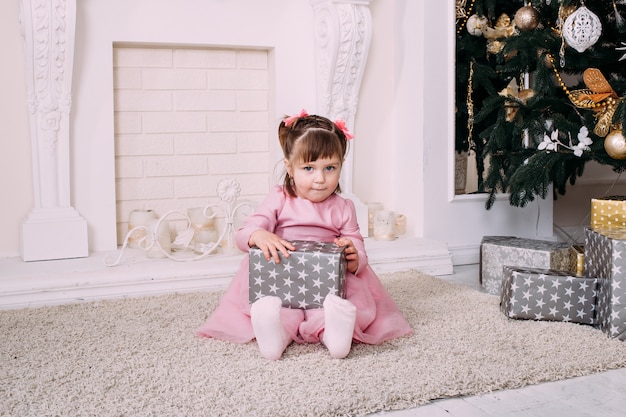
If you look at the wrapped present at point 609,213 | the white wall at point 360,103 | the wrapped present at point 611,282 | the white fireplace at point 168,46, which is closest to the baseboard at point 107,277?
the white fireplace at point 168,46

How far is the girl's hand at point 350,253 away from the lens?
1.71m

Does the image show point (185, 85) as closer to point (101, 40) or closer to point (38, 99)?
point (101, 40)

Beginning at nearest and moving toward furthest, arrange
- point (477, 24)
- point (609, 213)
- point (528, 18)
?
point (609, 213) < point (528, 18) < point (477, 24)

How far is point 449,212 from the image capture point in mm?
2873

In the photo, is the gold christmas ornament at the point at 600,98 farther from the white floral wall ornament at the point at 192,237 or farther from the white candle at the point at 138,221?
the white candle at the point at 138,221

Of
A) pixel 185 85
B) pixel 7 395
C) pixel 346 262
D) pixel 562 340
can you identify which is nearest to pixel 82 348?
pixel 7 395

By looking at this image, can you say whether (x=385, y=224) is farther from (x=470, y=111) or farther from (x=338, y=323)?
(x=338, y=323)

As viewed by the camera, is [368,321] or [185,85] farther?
[185,85]

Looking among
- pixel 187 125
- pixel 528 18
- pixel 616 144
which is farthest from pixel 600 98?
pixel 187 125

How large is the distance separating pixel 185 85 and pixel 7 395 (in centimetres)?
161

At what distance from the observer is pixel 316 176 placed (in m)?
1.72

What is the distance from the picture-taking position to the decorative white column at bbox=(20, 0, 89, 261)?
2309 millimetres

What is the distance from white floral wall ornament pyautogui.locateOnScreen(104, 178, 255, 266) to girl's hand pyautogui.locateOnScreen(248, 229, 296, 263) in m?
0.71

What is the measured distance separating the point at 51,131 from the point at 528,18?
5.64 feet
